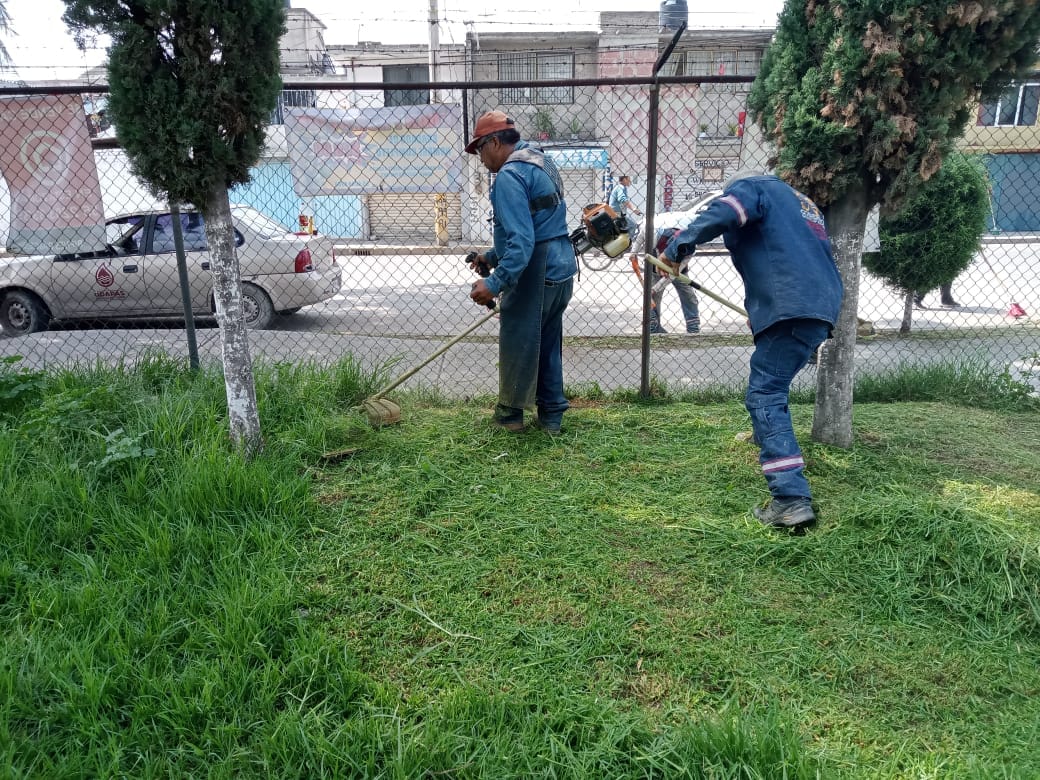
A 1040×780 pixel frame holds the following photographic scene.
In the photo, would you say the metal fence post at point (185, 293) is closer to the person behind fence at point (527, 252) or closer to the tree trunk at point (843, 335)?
the person behind fence at point (527, 252)

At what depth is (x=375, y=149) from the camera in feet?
18.2

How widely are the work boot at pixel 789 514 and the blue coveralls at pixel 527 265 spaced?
1586 mm

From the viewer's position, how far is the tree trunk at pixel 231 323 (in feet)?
11.5

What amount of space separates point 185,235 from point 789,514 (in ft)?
26.3

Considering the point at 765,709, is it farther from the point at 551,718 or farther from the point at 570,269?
the point at 570,269

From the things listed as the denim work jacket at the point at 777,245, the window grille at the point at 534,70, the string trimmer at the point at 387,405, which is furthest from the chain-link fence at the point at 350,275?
the window grille at the point at 534,70

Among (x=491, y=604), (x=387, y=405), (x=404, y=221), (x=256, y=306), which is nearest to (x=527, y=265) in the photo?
(x=387, y=405)

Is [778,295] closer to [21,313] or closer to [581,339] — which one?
[581,339]

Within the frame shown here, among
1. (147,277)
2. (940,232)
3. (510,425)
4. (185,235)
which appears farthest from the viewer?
(147,277)

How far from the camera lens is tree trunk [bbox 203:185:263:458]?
3.52 meters

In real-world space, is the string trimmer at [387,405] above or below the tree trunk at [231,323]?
below

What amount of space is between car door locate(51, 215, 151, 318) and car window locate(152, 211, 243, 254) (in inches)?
7.0

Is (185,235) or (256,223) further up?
(256,223)

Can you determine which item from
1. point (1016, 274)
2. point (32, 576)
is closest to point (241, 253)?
point (32, 576)
